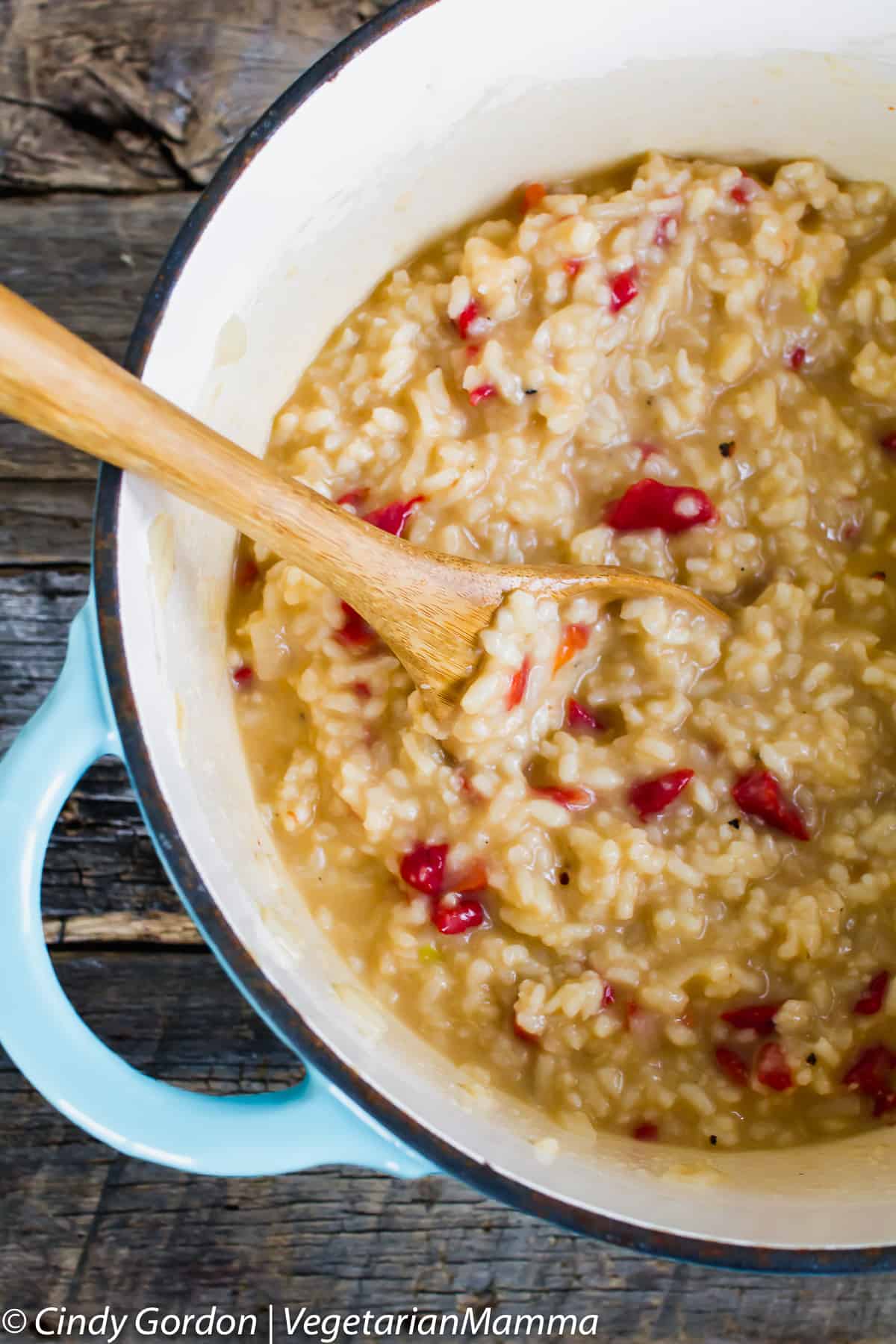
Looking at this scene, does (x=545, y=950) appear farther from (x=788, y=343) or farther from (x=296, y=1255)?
(x=788, y=343)

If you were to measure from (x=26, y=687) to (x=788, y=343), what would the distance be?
5.73ft

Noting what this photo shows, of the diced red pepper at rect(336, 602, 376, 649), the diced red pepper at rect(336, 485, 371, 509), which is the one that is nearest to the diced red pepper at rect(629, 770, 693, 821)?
the diced red pepper at rect(336, 602, 376, 649)

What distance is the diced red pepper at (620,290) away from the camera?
7.72ft

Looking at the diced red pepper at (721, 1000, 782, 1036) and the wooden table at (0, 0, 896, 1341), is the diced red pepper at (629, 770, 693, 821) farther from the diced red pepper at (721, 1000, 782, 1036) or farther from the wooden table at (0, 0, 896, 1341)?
the wooden table at (0, 0, 896, 1341)

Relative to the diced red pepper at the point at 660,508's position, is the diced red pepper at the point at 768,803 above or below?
below

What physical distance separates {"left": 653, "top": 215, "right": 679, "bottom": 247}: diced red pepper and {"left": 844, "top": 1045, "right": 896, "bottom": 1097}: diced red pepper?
5.08 feet

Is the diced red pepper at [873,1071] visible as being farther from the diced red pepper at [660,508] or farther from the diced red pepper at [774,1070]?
the diced red pepper at [660,508]

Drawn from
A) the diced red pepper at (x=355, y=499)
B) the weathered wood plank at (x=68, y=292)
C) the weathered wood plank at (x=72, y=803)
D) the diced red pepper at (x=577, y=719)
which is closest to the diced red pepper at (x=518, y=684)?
the diced red pepper at (x=577, y=719)

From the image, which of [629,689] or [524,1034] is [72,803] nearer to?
[524,1034]

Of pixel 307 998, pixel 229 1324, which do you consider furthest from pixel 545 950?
pixel 229 1324

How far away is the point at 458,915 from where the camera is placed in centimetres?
223

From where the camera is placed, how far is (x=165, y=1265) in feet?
8.61

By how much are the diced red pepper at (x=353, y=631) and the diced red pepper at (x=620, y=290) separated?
75 centimetres

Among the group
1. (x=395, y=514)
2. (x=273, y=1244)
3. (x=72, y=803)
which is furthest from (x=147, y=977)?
(x=395, y=514)
